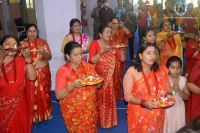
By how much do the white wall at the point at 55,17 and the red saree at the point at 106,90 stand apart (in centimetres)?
191

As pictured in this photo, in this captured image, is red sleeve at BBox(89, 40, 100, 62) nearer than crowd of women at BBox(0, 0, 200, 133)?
No

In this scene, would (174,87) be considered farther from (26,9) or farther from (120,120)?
(26,9)

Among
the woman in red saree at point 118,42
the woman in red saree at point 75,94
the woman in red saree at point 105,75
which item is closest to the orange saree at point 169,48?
the woman in red saree at point 118,42

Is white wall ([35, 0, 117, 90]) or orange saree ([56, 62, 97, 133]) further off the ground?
white wall ([35, 0, 117, 90])

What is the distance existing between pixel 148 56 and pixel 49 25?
11.5ft

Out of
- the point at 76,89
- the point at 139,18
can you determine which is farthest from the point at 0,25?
the point at 76,89

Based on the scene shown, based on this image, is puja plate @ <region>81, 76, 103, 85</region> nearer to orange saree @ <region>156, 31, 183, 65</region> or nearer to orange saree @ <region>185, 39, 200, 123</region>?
orange saree @ <region>185, 39, 200, 123</region>

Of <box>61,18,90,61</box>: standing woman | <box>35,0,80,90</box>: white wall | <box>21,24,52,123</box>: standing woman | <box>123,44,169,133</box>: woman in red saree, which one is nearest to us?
<box>123,44,169,133</box>: woman in red saree

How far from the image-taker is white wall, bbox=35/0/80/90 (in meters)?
Answer: 6.09

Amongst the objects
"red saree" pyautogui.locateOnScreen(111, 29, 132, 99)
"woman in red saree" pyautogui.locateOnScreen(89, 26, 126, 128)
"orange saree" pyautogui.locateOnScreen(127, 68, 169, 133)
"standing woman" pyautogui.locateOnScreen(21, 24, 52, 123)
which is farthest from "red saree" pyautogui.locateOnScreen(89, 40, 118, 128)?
"orange saree" pyautogui.locateOnScreen(127, 68, 169, 133)

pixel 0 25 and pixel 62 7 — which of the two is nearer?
pixel 62 7

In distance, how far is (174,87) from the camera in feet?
11.1

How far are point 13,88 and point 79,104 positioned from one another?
2.34 ft

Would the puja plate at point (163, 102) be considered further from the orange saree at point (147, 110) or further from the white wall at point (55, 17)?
the white wall at point (55, 17)
